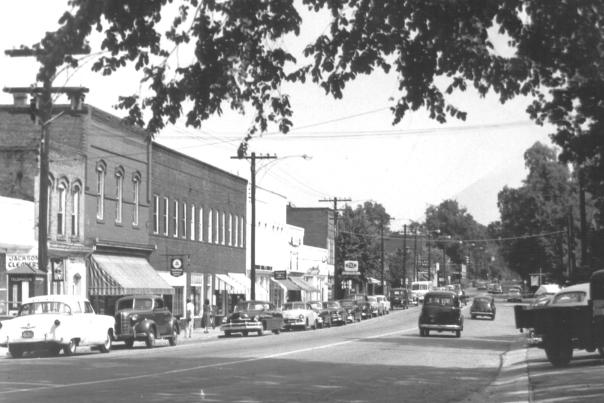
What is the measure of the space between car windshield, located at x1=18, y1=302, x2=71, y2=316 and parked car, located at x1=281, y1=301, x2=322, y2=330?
71.6 feet

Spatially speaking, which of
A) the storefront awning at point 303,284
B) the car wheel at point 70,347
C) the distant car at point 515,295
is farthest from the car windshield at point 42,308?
the distant car at point 515,295

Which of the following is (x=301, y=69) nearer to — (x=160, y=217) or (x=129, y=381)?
(x=129, y=381)

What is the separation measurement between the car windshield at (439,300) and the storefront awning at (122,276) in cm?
1327

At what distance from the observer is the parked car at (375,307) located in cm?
7865

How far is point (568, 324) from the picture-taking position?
74.9 ft

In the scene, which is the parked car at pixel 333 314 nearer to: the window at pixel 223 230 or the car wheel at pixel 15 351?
the window at pixel 223 230

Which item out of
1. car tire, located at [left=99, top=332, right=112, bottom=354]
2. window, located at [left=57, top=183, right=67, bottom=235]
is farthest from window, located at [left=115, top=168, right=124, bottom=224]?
car tire, located at [left=99, top=332, right=112, bottom=354]

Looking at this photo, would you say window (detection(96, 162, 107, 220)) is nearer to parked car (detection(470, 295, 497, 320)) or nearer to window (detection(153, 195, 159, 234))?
window (detection(153, 195, 159, 234))

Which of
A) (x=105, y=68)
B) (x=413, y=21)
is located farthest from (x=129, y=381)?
(x=413, y=21)

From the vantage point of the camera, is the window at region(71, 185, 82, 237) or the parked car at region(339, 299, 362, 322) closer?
A: the window at region(71, 185, 82, 237)

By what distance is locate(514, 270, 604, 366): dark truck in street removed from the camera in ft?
71.9

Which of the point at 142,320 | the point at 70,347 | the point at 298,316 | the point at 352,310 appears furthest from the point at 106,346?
the point at 352,310

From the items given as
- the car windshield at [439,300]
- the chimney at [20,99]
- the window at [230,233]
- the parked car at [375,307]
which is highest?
the chimney at [20,99]

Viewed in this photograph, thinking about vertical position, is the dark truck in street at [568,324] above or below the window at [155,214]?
below
